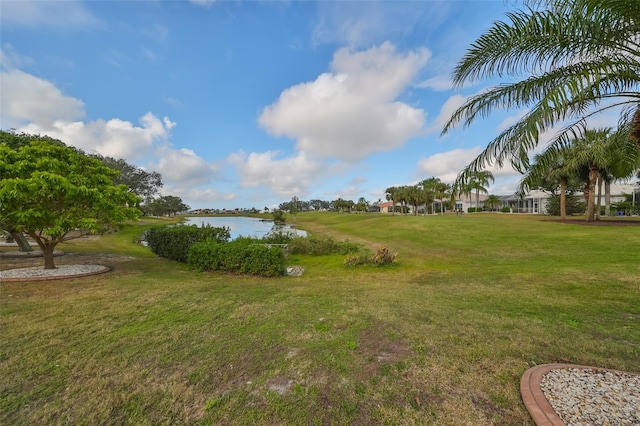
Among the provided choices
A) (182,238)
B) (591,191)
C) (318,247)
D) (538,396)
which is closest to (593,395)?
(538,396)

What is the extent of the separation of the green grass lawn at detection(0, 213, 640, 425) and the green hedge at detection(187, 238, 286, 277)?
0.77 metres

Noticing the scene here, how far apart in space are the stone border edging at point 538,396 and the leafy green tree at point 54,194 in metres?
8.81

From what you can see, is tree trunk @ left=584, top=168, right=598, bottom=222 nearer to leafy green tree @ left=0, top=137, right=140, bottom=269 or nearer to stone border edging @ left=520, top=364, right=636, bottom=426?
stone border edging @ left=520, top=364, right=636, bottom=426

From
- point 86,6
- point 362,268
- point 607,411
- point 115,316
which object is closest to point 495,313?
point 607,411

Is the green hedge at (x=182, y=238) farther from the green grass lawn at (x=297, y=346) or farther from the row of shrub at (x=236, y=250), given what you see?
the green grass lawn at (x=297, y=346)

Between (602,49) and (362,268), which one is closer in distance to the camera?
(602,49)

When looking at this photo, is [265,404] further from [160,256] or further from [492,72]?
[160,256]

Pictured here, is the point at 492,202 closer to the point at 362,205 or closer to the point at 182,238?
the point at 362,205

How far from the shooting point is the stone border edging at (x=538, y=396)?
2.26 metres

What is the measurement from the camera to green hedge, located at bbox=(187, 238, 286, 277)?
8117 mm

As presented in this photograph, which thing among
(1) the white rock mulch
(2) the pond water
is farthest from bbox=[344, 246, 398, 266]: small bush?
(1) the white rock mulch

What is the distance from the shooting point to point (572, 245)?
12.9m

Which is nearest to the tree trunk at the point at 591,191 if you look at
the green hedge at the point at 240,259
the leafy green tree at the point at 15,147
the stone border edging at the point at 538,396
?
the green hedge at the point at 240,259

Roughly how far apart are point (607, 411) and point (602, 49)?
12.3 ft
